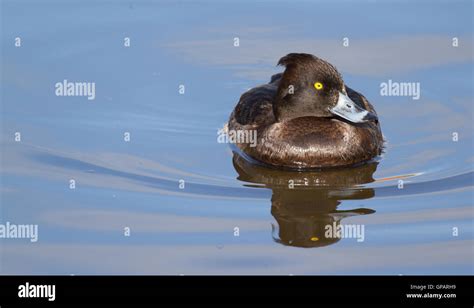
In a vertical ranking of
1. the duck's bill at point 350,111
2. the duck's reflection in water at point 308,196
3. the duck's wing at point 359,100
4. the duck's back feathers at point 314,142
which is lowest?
the duck's reflection in water at point 308,196

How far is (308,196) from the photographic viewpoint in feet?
32.1

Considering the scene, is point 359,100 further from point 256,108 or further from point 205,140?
point 205,140

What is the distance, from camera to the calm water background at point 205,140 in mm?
8602

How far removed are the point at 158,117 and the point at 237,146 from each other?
1041 millimetres

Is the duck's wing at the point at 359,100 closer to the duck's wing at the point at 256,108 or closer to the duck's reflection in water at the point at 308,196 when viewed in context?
the duck's reflection in water at the point at 308,196

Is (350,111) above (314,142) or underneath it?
above

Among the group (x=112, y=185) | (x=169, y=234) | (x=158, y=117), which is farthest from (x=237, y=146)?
(x=169, y=234)

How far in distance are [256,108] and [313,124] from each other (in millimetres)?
804

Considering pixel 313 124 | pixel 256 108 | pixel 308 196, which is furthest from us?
pixel 256 108

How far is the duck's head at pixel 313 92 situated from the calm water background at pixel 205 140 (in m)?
0.63

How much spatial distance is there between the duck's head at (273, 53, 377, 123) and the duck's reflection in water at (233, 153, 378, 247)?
0.59 meters

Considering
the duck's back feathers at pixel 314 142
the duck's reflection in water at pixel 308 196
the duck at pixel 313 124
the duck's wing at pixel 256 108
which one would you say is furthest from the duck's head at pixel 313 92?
the duck's reflection in water at pixel 308 196

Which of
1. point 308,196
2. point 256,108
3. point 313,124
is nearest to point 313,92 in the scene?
point 313,124

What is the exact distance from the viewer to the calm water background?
860 centimetres
